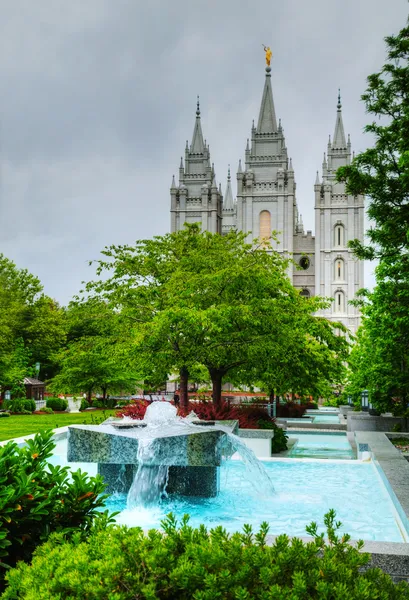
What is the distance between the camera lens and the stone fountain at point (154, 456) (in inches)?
341

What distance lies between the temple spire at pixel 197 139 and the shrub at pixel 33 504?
9455 centimetres

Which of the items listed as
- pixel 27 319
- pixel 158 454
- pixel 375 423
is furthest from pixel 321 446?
pixel 27 319

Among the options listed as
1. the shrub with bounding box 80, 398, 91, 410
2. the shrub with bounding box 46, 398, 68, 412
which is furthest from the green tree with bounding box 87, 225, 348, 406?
the shrub with bounding box 80, 398, 91, 410

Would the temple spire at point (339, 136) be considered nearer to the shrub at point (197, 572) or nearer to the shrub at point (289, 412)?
the shrub at point (289, 412)

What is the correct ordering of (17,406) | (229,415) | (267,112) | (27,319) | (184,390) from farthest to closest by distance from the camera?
(267,112)
(27,319)
(17,406)
(184,390)
(229,415)

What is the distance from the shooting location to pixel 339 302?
86688 mm

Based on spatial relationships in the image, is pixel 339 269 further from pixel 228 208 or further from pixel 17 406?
pixel 17 406

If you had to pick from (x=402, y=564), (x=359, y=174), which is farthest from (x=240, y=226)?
(x=402, y=564)

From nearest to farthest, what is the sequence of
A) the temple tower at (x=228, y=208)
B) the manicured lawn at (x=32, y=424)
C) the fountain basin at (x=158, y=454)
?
the fountain basin at (x=158, y=454)
the manicured lawn at (x=32, y=424)
the temple tower at (x=228, y=208)

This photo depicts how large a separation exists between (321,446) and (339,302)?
6805 centimetres

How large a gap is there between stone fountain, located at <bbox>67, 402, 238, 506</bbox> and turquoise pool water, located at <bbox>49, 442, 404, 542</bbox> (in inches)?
9.8

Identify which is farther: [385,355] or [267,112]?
[267,112]

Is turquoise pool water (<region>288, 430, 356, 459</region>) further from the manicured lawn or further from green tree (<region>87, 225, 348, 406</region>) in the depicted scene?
the manicured lawn

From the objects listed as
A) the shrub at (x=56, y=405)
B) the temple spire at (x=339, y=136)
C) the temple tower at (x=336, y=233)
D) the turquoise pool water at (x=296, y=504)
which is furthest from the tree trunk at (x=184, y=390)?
the temple spire at (x=339, y=136)
